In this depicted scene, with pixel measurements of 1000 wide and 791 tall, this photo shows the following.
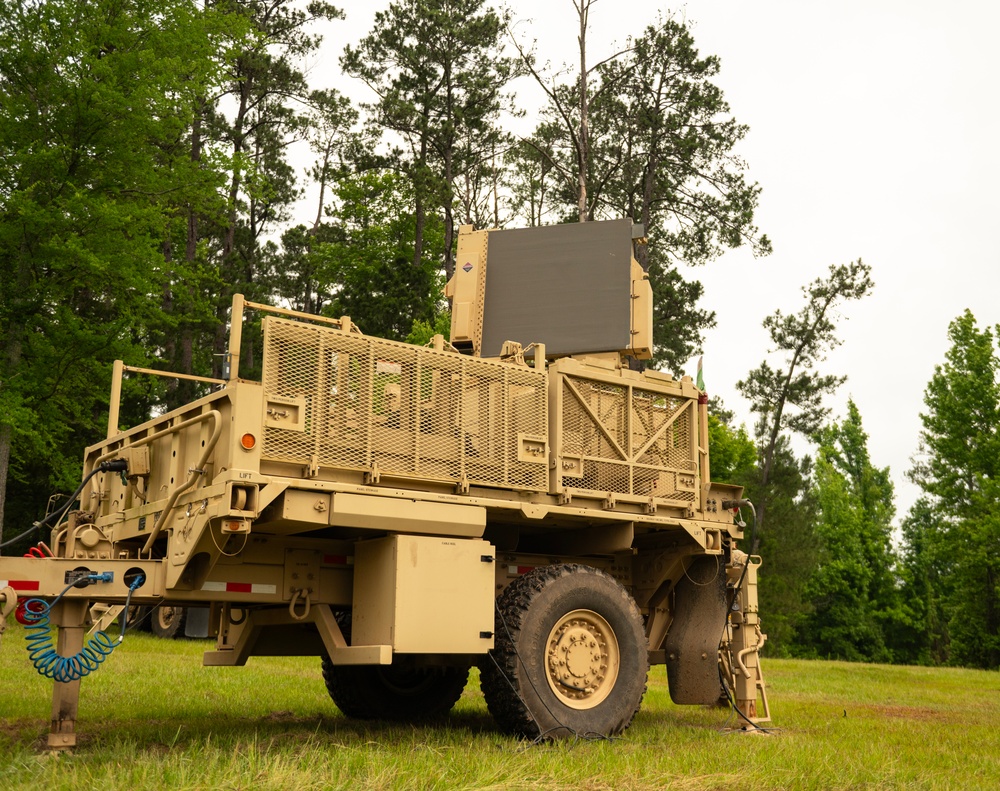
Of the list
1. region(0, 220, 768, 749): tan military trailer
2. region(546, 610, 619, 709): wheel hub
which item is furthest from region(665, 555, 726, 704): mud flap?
region(546, 610, 619, 709): wheel hub

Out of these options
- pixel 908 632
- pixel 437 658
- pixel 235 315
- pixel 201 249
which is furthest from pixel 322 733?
pixel 908 632

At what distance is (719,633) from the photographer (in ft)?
32.3

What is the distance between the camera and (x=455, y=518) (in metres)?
8.10

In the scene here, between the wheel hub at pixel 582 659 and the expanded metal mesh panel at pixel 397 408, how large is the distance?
112 cm

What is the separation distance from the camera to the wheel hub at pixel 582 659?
8609 mm

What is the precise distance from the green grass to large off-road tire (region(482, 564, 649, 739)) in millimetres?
253

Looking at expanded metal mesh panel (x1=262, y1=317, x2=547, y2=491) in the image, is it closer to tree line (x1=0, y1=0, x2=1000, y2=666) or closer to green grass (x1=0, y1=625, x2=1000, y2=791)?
green grass (x1=0, y1=625, x2=1000, y2=791)

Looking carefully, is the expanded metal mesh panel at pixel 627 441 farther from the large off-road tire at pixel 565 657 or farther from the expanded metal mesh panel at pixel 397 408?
the large off-road tire at pixel 565 657

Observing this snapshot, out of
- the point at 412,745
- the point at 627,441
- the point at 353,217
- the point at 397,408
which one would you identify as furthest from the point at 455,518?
the point at 353,217

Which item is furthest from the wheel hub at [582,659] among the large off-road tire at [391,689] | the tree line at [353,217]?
the tree line at [353,217]

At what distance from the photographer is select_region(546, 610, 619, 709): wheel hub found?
8.61 metres

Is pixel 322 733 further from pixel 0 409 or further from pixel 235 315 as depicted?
pixel 0 409

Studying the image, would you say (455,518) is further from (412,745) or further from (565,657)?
(412,745)

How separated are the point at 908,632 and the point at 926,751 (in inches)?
1699
